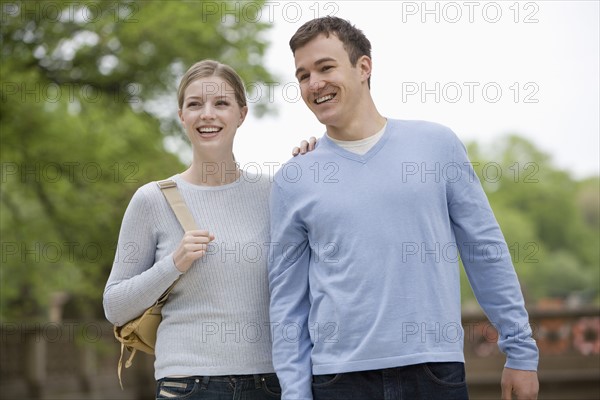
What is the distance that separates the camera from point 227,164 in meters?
3.66

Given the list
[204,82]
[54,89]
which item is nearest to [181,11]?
[54,89]

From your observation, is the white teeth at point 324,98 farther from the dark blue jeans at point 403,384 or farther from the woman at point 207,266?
the dark blue jeans at point 403,384

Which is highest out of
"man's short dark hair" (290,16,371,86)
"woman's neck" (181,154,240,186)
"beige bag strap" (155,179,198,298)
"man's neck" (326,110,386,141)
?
"man's short dark hair" (290,16,371,86)

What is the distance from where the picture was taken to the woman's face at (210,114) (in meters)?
3.53

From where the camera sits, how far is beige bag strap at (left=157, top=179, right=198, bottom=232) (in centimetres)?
344

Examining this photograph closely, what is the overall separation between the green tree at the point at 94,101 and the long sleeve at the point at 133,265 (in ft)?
25.7

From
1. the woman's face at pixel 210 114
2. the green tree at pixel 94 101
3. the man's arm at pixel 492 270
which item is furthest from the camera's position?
the green tree at pixel 94 101

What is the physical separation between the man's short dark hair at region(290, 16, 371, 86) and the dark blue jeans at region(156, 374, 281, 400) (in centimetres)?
131

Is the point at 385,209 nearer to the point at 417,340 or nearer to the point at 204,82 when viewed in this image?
the point at 417,340

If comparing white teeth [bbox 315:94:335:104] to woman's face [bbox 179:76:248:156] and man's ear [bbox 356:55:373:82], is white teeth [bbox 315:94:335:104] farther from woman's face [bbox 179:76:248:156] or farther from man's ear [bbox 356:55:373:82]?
woman's face [bbox 179:76:248:156]

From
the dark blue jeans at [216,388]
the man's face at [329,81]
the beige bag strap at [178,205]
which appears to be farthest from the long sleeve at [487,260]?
the beige bag strap at [178,205]

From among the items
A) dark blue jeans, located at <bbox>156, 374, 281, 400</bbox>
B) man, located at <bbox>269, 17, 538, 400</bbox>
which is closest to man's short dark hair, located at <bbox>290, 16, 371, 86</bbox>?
man, located at <bbox>269, 17, 538, 400</bbox>

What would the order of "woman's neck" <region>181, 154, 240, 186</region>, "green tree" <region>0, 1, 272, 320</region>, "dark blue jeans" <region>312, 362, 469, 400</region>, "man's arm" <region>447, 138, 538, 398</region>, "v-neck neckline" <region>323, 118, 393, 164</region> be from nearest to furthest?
1. "dark blue jeans" <region>312, 362, 469, 400</region>
2. "man's arm" <region>447, 138, 538, 398</region>
3. "v-neck neckline" <region>323, 118, 393, 164</region>
4. "woman's neck" <region>181, 154, 240, 186</region>
5. "green tree" <region>0, 1, 272, 320</region>

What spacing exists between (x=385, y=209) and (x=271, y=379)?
0.86 meters
